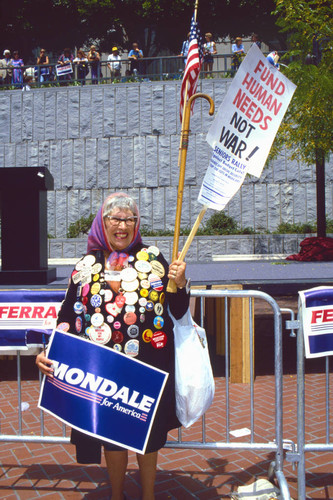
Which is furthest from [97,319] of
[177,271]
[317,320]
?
[317,320]

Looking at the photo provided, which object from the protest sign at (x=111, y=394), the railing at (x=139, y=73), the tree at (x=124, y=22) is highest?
the tree at (x=124, y=22)

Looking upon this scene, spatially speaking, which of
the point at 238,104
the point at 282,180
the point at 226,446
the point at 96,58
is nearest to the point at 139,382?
the point at 226,446

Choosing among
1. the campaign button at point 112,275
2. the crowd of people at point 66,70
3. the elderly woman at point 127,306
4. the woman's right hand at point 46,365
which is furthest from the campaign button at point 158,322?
the crowd of people at point 66,70

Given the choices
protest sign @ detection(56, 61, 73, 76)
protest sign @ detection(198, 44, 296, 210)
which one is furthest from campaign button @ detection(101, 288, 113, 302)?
protest sign @ detection(56, 61, 73, 76)

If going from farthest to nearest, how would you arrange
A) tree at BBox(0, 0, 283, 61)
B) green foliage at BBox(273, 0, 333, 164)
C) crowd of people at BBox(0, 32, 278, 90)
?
tree at BBox(0, 0, 283, 61) < crowd of people at BBox(0, 32, 278, 90) < green foliage at BBox(273, 0, 333, 164)

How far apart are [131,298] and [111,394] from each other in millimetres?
570

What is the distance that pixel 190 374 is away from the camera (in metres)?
2.76

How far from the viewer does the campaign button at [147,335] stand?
2768mm

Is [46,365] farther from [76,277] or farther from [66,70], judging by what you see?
[66,70]

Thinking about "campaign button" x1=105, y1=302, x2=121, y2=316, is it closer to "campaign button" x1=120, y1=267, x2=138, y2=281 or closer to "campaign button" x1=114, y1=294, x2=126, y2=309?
"campaign button" x1=114, y1=294, x2=126, y2=309

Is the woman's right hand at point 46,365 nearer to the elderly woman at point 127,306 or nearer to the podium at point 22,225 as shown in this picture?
the elderly woman at point 127,306

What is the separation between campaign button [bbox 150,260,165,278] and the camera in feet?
9.36

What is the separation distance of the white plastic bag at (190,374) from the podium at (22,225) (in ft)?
20.6

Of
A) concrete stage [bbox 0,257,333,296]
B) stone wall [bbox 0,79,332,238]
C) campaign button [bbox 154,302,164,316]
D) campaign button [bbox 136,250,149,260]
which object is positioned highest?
stone wall [bbox 0,79,332,238]
